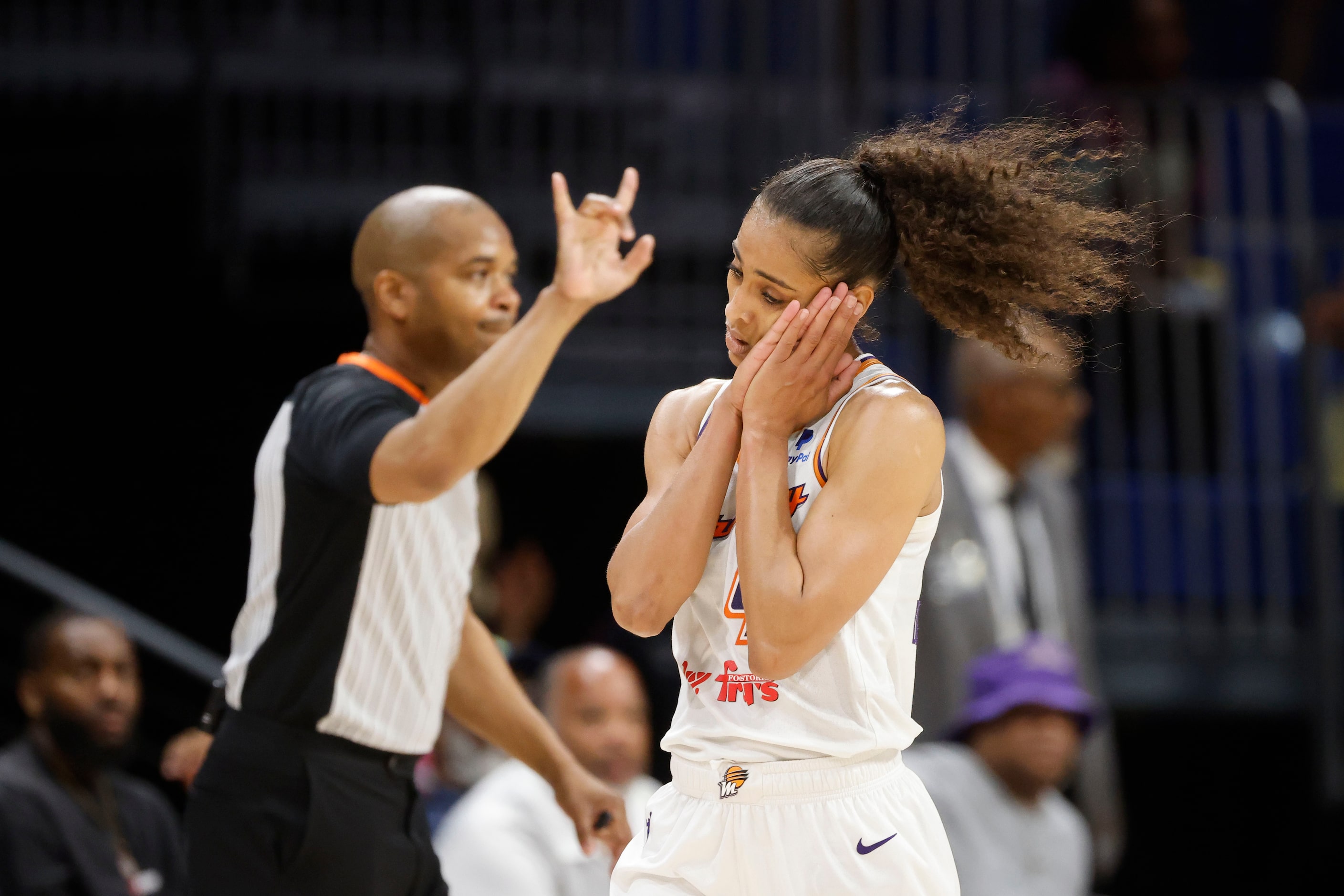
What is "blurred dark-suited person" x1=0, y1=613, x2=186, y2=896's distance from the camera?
498cm

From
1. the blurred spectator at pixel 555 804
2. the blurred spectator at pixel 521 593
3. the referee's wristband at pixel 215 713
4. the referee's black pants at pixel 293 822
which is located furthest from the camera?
the blurred spectator at pixel 521 593

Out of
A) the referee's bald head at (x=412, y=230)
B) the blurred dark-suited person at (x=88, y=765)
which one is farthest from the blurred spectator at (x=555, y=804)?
the referee's bald head at (x=412, y=230)

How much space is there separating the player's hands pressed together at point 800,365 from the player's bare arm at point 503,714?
0.99m

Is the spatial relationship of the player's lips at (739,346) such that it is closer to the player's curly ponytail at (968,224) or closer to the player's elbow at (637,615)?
the player's curly ponytail at (968,224)

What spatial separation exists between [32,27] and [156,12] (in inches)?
20.8

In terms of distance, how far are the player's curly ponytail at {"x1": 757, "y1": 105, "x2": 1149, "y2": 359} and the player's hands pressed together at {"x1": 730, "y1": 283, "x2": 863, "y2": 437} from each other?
6 centimetres

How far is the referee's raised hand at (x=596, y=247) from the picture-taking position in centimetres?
262

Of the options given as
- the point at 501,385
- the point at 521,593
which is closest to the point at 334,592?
the point at 501,385

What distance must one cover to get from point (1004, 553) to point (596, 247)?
8.54 feet

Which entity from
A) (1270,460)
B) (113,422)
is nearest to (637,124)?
(113,422)

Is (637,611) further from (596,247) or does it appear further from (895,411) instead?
(596,247)

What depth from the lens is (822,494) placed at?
2.21 m

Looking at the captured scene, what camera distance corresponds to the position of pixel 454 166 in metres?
7.05

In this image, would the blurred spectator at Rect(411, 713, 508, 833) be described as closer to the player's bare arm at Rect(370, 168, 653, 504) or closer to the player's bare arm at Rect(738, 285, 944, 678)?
the player's bare arm at Rect(370, 168, 653, 504)
